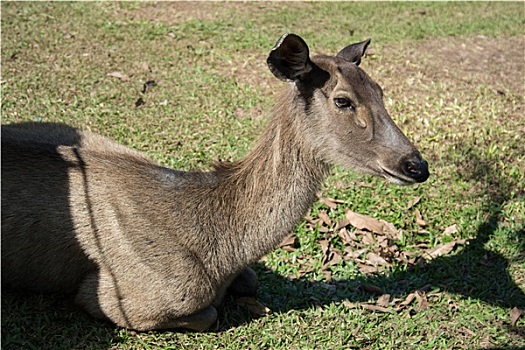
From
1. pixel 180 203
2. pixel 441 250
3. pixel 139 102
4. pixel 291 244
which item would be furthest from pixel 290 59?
pixel 139 102

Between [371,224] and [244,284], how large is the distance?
61.5 inches

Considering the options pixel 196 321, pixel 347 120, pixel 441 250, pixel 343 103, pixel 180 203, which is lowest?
pixel 196 321

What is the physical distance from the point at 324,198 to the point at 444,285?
54.4 inches

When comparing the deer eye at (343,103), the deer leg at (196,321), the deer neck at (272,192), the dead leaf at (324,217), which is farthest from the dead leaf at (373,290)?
the deer eye at (343,103)

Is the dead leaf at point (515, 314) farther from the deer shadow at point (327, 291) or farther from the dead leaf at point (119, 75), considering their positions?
the dead leaf at point (119, 75)

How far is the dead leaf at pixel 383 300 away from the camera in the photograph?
5.25m

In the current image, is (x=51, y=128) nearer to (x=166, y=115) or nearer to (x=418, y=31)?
(x=166, y=115)

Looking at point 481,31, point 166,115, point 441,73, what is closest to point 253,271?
point 166,115

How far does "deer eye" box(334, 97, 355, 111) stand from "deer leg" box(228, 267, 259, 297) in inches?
58.9

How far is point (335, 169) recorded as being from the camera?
263 inches

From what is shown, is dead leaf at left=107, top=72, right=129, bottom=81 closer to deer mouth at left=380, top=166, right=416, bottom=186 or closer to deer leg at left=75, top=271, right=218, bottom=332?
deer leg at left=75, top=271, right=218, bottom=332

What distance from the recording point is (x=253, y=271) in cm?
514

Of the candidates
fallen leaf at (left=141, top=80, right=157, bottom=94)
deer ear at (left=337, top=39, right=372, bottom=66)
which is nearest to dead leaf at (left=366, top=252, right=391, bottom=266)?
deer ear at (left=337, top=39, right=372, bottom=66)

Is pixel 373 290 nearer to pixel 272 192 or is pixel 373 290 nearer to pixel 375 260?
pixel 375 260
